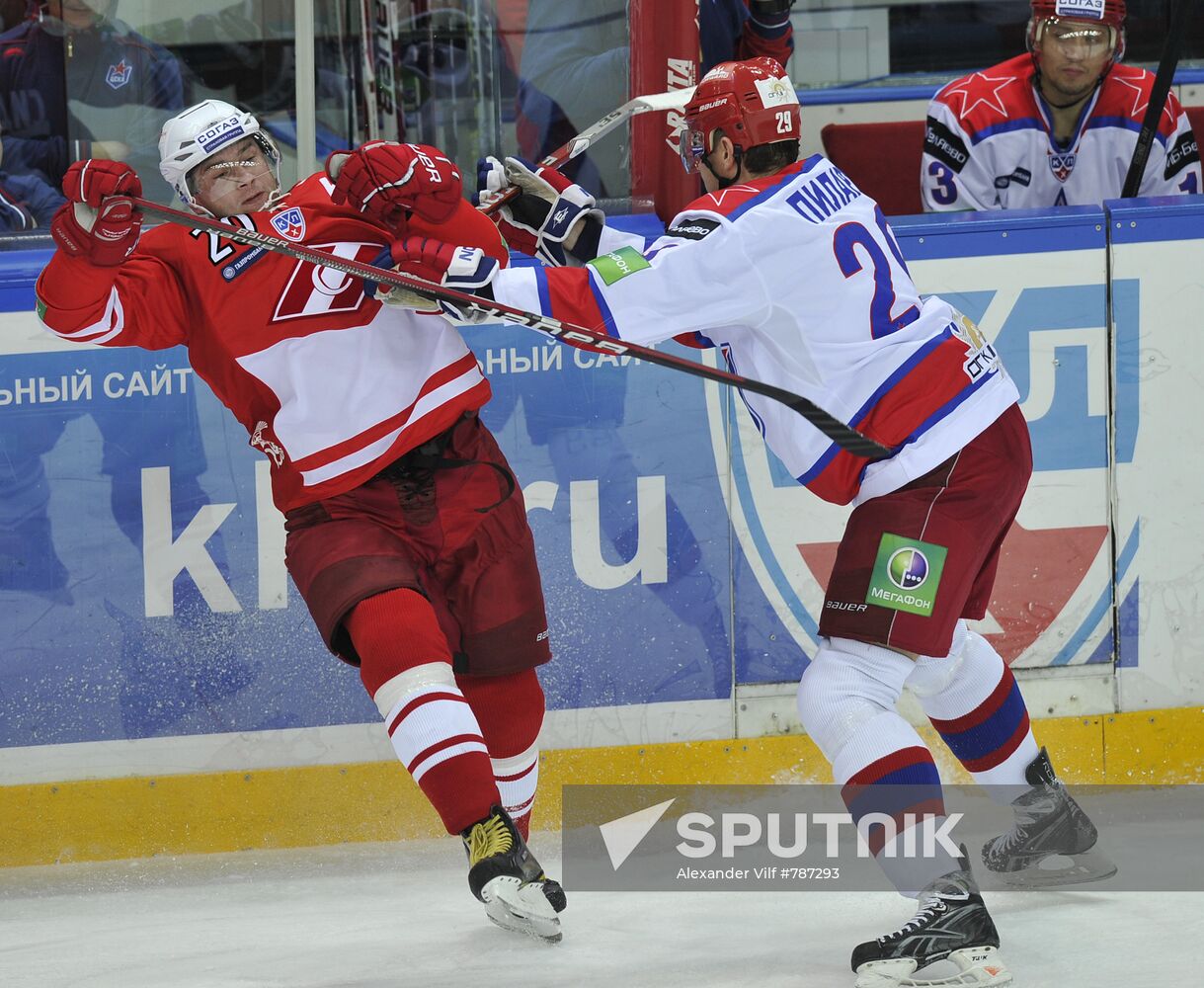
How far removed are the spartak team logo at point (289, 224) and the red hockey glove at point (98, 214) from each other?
9.3 inches

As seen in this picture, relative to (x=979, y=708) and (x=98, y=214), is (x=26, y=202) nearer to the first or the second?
(x=98, y=214)

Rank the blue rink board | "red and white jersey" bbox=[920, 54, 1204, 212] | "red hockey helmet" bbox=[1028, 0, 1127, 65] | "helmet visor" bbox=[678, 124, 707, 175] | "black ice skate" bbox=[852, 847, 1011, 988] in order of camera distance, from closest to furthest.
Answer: "black ice skate" bbox=[852, 847, 1011, 988] < "helmet visor" bbox=[678, 124, 707, 175] < the blue rink board < "red hockey helmet" bbox=[1028, 0, 1127, 65] < "red and white jersey" bbox=[920, 54, 1204, 212]

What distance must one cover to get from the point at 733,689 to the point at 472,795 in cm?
94

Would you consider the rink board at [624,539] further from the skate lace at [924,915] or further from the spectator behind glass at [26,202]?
the skate lace at [924,915]

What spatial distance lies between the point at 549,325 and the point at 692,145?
1.30 ft

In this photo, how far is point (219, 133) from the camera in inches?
102

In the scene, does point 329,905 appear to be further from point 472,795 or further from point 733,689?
point 733,689

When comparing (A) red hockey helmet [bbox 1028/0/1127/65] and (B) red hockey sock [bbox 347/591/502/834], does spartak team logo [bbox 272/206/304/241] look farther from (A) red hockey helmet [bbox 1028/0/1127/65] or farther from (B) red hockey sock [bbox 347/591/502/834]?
(A) red hockey helmet [bbox 1028/0/1127/65]

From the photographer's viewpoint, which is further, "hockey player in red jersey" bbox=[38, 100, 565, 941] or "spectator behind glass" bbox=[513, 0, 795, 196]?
"spectator behind glass" bbox=[513, 0, 795, 196]

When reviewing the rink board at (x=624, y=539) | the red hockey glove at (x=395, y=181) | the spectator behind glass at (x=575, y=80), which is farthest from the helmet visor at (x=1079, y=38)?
the red hockey glove at (x=395, y=181)

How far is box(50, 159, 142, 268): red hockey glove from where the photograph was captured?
2355mm

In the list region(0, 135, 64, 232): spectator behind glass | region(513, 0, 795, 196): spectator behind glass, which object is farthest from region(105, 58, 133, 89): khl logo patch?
region(513, 0, 795, 196): spectator behind glass

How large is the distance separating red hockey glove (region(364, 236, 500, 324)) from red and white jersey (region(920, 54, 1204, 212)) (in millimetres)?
1537

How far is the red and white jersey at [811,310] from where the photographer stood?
2336mm
